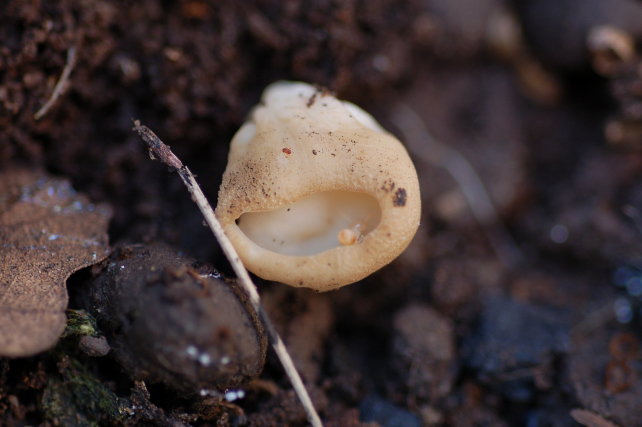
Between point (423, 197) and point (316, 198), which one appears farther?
point (423, 197)

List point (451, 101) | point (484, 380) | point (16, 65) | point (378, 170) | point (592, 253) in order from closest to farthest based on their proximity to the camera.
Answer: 1. point (378, 170)
2. point (16, 65)
3. point (484, 380)
4. point (592, 253)
5. point (451, 101)

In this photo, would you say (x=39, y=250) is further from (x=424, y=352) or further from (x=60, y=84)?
(x=424, y=352)

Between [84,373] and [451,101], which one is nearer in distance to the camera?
[84,373]

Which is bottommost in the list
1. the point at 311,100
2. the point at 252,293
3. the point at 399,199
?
the point at 252,293

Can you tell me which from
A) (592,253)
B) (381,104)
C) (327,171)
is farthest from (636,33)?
(327,171)

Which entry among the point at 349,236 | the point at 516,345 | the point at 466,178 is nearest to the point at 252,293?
the point at 349,236

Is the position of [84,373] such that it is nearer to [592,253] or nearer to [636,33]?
[592,253]

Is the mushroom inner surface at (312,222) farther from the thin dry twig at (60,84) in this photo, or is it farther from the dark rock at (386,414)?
the thin dry twig at (60,84)
